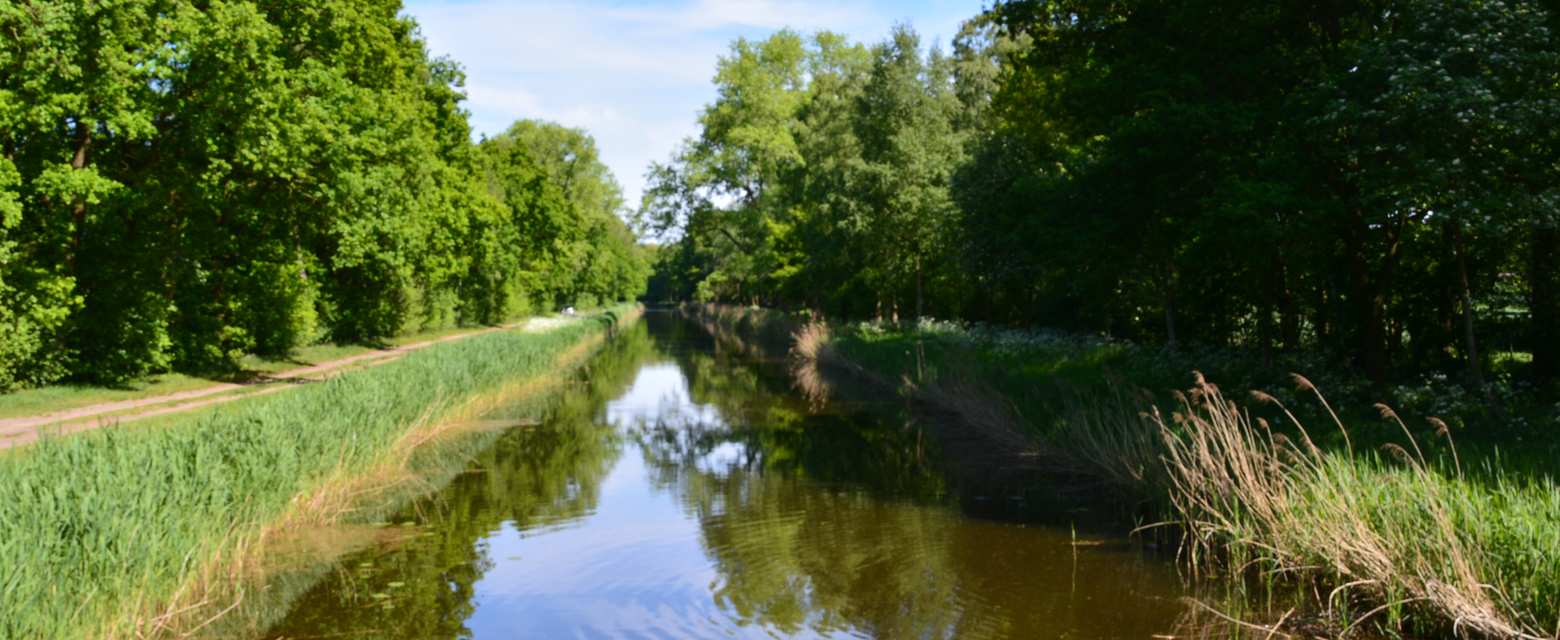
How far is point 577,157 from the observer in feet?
253

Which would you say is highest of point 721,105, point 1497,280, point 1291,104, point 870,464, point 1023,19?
point 721,105

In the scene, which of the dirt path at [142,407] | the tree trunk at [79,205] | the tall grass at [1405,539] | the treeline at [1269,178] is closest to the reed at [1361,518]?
the tall grass at [1405,539]

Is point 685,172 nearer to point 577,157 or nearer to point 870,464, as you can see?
point 577,157

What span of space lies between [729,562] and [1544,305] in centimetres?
1177

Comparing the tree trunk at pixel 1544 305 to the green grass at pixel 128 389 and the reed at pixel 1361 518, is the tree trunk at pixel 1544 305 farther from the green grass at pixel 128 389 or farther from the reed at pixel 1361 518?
the green grass at pixel 128 389

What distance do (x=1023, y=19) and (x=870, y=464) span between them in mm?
9013

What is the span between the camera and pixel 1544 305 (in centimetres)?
1315

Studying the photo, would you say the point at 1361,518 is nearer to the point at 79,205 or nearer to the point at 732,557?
the point at 732,557

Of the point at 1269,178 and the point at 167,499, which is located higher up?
the point at 1269,178

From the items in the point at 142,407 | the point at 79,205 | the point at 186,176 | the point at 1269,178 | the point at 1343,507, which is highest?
the point at 186,176

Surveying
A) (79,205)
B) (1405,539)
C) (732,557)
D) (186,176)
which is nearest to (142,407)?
(79,205)

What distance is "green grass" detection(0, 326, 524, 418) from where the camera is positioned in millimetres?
17828

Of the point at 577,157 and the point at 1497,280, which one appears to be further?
the point at 577,157

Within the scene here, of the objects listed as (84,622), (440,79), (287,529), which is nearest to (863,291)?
(440,79)
